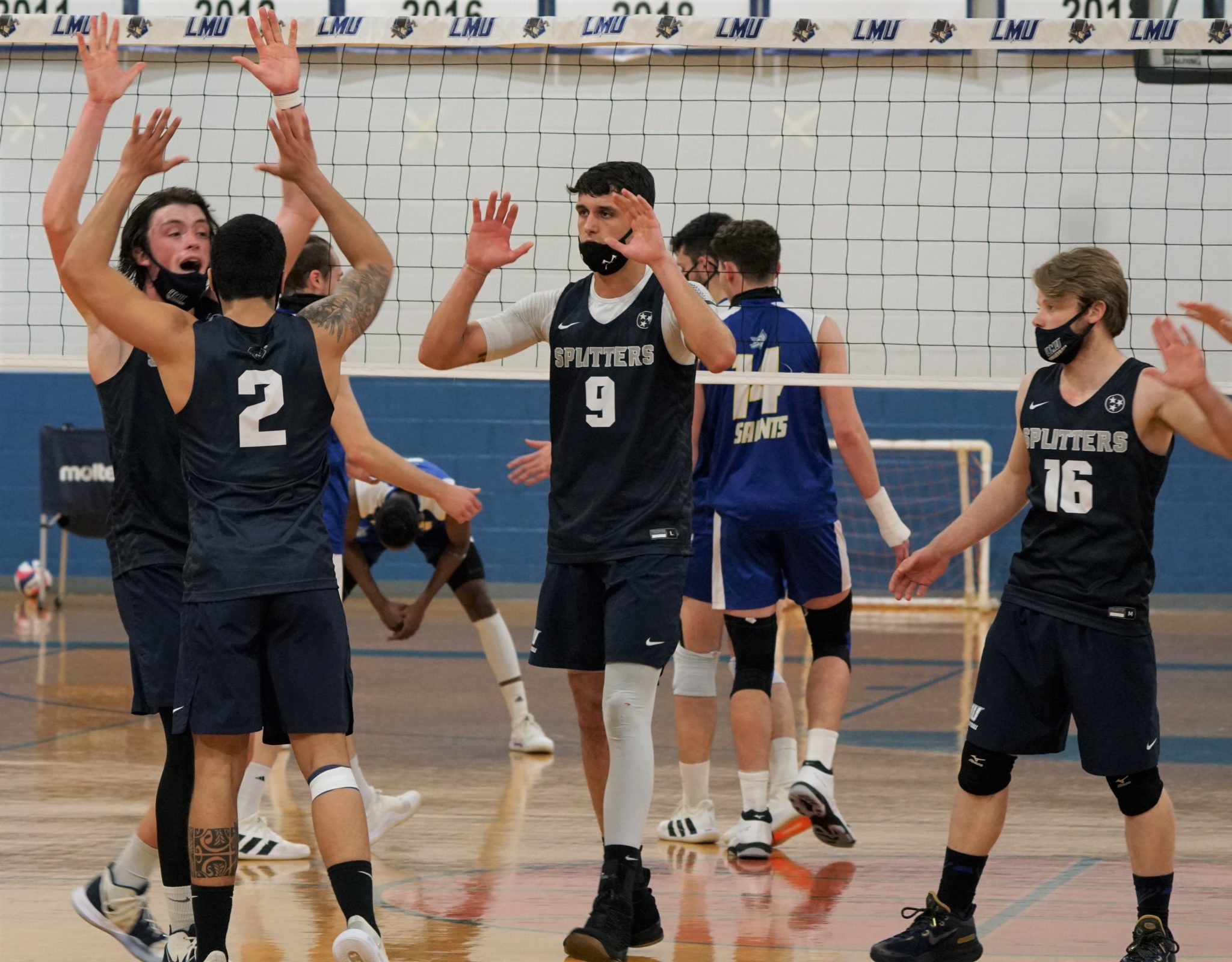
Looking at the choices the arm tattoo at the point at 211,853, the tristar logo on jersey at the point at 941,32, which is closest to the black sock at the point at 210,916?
the arm tattoo at the point at 211,853

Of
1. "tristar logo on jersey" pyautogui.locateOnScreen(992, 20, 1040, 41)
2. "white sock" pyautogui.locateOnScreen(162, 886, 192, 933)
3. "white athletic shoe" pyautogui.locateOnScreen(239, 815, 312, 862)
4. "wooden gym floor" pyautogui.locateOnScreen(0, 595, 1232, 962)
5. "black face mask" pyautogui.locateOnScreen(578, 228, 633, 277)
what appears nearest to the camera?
"white sock" pyautogui.locateOnScreen(162, 886, 192, 933)

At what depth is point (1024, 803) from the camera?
6176 millimetres

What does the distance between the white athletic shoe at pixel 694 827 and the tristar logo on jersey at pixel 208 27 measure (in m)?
3.75

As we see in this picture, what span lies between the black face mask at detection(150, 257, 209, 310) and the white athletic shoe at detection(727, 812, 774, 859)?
8.25 feet

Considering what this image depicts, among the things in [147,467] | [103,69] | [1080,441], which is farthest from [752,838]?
[103,69]

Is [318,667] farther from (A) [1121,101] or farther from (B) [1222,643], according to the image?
(B) [1222,643]

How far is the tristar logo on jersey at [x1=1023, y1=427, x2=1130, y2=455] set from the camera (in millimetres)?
3994

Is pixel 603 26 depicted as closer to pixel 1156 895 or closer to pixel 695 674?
pixel 695 674

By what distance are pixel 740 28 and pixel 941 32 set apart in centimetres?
84

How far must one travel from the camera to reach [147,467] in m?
3.97

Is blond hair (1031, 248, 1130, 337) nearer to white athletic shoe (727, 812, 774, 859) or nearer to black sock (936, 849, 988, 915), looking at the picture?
black sock (936, 849, 988, 915)

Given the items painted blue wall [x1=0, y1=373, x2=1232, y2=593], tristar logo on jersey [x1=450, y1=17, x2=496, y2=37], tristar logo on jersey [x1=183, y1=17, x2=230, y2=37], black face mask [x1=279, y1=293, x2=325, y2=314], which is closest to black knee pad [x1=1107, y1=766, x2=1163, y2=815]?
black face mask [x1=279, y1=293, x2=325, y2=314]

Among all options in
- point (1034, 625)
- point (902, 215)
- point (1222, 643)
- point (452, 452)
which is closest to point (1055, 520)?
point (1034, 625)

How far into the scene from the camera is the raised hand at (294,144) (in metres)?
3.90
